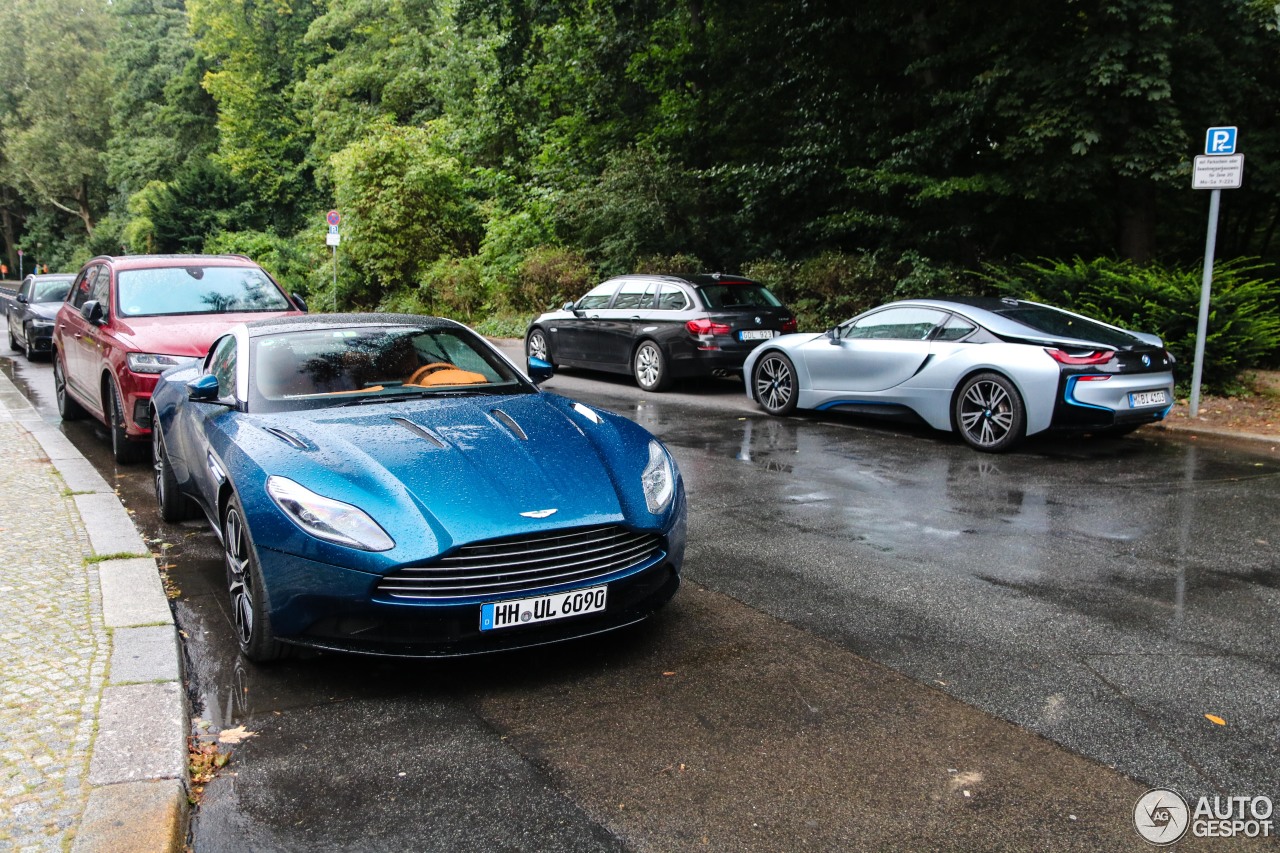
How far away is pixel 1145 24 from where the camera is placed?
513 inches

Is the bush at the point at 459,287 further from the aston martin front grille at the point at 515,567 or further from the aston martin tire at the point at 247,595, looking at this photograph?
the aston martin front grille at the point at 515,567

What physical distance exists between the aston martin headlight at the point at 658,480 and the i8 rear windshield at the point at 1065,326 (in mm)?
5941

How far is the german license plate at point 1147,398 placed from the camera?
9234mm

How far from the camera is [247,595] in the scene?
14.3 feet

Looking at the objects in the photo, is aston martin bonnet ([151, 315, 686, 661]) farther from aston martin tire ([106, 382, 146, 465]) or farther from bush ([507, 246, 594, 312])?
bush ([507, 246, 594, 312])

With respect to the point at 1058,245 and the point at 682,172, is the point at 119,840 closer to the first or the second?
the point at 1058,245

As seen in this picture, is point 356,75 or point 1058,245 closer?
point 1058,245

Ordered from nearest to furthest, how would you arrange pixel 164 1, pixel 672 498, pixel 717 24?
pixel 672 498
pixel 717 24
pixel 164 1

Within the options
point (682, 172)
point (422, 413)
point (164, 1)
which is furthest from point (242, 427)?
point (164, 1)

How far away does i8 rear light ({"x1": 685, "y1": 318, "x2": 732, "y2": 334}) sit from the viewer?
13.9 metres

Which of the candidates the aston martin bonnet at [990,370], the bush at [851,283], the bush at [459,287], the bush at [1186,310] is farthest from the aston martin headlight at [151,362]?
the bush at [459,287]

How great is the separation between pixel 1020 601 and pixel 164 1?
83109mm

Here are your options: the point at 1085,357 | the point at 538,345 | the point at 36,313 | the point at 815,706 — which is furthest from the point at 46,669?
the point at 36,313

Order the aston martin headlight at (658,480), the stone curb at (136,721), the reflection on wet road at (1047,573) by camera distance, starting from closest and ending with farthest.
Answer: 1. the stone curb at (136,721)
2. the reflection on wet road at (1047,573)
3. the aston martin headlight at (658,480)
